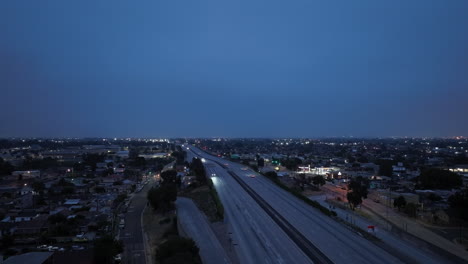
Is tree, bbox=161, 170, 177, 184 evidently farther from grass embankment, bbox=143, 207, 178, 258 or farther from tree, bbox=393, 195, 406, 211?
tree, bbox=393, 195, 406, 211

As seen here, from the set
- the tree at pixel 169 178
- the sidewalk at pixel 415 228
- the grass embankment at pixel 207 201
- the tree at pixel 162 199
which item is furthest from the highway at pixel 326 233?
the tree at pixel 169 178

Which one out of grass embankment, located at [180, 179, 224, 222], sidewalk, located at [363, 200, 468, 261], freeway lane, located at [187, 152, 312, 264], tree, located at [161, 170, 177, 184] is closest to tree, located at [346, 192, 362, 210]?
sidewalk, located at [363, 200, 468, 261]

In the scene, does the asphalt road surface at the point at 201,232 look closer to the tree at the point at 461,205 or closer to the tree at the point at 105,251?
the tree at the point at 105,251

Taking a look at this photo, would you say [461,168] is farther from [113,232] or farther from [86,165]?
[86,165]

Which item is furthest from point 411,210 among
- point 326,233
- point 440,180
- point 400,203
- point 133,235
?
point 133,235

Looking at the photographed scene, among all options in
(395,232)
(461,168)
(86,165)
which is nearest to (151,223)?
(395,232)

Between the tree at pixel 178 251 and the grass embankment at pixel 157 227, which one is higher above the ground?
the tree at pixel 178 251

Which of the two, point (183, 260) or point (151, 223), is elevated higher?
point (183, 260)
